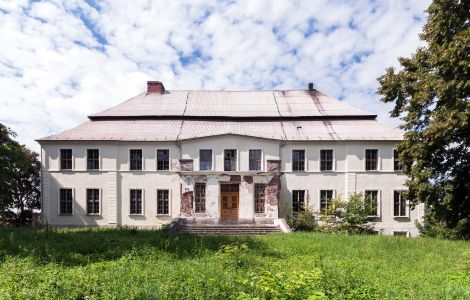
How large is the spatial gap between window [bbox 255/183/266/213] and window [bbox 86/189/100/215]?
39.7ft

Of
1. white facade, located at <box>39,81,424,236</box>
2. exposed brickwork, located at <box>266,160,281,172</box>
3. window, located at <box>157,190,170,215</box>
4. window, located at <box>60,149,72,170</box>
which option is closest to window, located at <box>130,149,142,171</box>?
white facade, located at <box>39,81,424,236</box>

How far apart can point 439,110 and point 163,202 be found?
61.1 ft

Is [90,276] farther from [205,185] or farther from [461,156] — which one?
[461,156]

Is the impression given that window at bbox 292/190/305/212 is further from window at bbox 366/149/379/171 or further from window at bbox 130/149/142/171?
window at bbox 130/149/142/171

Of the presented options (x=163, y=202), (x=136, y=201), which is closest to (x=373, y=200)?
(x=163, y=202)

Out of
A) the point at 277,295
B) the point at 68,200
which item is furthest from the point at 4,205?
the point at 277,295

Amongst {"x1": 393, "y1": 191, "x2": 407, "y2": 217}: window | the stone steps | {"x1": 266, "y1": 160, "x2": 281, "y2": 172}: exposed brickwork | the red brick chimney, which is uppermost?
the red brick chimney

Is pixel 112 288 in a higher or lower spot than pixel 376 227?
higher

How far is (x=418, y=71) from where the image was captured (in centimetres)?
1589

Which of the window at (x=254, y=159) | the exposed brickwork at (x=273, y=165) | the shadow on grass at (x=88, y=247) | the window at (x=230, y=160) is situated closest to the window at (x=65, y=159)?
the shadow on grass at (x=88, y=247)

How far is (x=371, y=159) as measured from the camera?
23219mm

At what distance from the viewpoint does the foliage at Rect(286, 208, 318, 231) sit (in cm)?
2134

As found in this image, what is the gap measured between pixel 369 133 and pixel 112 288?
22.1 metres

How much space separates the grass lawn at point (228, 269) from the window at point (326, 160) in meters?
9.09
